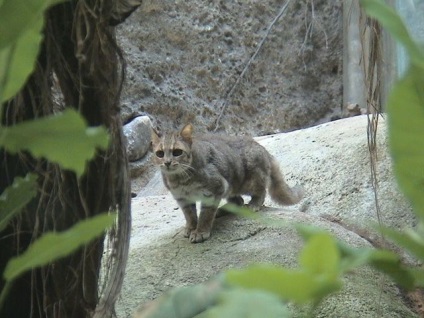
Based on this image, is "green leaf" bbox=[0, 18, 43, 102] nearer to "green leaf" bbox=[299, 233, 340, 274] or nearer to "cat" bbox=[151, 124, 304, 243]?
"green leaf" bbox=[299, 233, 340, 274]

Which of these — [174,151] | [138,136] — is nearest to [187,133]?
[174,151]

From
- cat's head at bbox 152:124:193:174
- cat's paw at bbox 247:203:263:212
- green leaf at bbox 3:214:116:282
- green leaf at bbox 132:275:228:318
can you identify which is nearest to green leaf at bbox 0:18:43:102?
green leaf at bbox 3:214:116:282

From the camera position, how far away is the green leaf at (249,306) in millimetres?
599

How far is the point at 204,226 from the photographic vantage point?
14.5 feet

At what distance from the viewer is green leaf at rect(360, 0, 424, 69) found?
0.74 m

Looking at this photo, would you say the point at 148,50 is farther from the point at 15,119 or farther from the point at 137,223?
the point at 15,119

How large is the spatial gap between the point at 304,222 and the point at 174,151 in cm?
88

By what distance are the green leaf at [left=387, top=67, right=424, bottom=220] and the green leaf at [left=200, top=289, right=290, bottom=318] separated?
9.0 inches

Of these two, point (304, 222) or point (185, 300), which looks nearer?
point (185, 300)

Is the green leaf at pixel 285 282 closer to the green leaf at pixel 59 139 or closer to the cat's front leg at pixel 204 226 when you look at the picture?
the green leaf at pixel 59 139

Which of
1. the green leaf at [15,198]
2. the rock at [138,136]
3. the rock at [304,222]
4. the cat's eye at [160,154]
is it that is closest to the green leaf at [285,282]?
the green leaf at [15,198]

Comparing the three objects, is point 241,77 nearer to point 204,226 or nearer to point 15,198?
point 204,226

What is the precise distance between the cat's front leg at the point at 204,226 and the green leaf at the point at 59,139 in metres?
3.49

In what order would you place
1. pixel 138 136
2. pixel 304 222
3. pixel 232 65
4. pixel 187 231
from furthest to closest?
pixel 232 65, pixel 138 136, pixel 187 231, pixel 304 222
